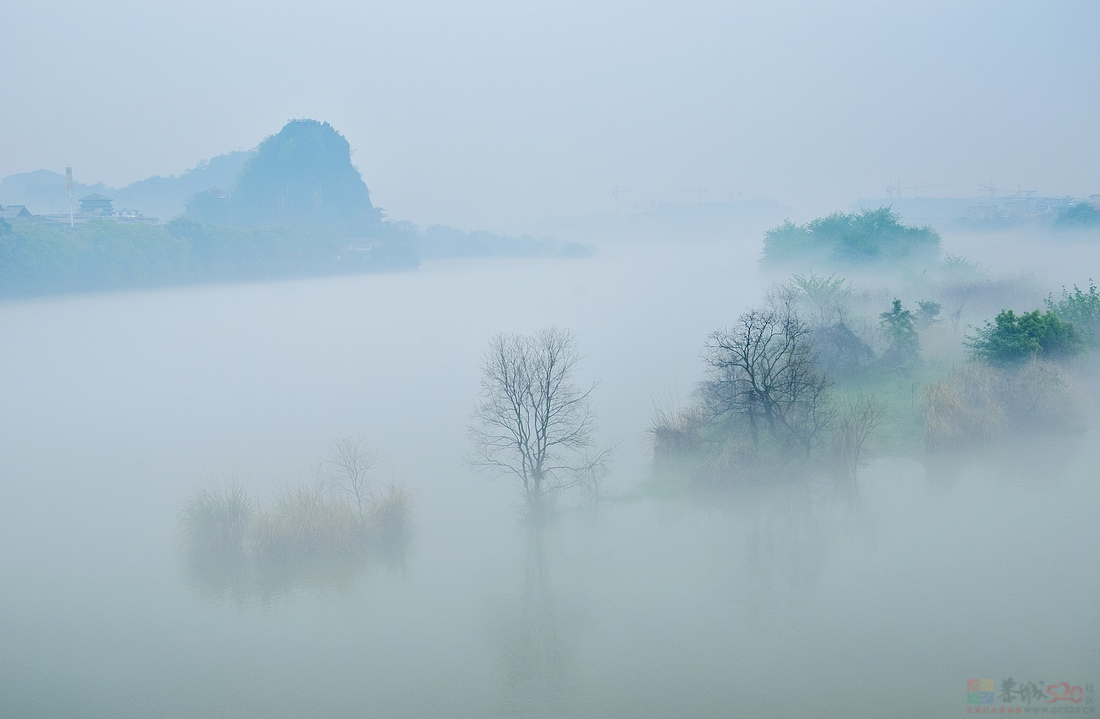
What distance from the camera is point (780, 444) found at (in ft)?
34.9

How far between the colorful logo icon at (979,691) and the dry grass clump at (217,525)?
7.08 m

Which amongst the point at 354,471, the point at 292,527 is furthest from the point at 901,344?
the point at 292,527

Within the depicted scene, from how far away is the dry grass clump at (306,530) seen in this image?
888cm

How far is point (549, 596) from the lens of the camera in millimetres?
8250

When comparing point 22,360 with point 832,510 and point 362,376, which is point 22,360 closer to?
point 362,376

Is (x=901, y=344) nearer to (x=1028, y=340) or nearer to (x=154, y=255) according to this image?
(x=1028, y=340)

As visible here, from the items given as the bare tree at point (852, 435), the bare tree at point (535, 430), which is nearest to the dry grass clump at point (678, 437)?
the bare tree at point (535, 430)

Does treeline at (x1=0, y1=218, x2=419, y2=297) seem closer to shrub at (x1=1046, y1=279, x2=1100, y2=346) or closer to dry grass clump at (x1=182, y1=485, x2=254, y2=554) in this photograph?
dry grass clump at (x1=182, y1=485, x2=254, y2=554)

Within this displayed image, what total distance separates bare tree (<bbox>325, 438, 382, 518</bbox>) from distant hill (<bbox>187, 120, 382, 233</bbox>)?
181 feet

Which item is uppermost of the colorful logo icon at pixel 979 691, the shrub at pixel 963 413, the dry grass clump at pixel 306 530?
the shrub at pixel 963 413

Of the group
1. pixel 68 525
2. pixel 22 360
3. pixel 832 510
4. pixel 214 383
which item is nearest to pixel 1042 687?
pixel 832 510

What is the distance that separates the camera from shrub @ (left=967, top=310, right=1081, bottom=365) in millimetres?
12406

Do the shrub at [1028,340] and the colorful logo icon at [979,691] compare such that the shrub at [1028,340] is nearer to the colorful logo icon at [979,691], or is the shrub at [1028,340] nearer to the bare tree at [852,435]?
the bare tree at [852,435]

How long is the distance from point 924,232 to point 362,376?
23.5 metres
